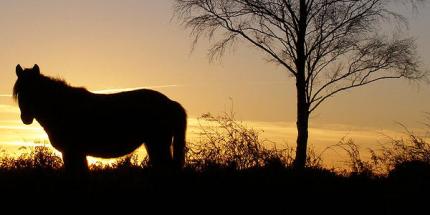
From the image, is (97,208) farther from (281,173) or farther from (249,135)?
(249,135)

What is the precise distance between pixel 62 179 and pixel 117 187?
Answer: 1076mm

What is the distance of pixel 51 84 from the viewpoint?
9.88 metres

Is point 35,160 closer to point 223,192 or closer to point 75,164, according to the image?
point 75,164

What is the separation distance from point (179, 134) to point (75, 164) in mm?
2112

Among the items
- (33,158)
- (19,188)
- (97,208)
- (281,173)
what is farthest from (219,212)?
(33,158)

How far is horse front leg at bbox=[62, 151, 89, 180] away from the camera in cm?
915

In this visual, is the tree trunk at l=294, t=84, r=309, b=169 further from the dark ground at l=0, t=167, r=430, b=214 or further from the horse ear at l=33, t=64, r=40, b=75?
the horse ear at l=33, t=64, r=40, b=75

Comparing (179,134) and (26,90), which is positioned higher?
(26,90)

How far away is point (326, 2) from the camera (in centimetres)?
1562

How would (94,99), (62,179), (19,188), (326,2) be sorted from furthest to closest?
(326,2) → (94,99) → (62,179) → (19,188)

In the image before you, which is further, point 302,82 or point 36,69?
point 302,82

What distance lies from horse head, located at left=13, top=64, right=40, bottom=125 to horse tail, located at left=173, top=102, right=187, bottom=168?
2.61 m

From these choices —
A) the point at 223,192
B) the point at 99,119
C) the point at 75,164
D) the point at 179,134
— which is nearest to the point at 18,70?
the point at 99,119

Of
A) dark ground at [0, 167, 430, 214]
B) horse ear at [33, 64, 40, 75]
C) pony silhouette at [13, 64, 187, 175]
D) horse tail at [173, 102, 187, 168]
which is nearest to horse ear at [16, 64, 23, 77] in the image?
pony silhouette at [13, 64, 187, 175]
